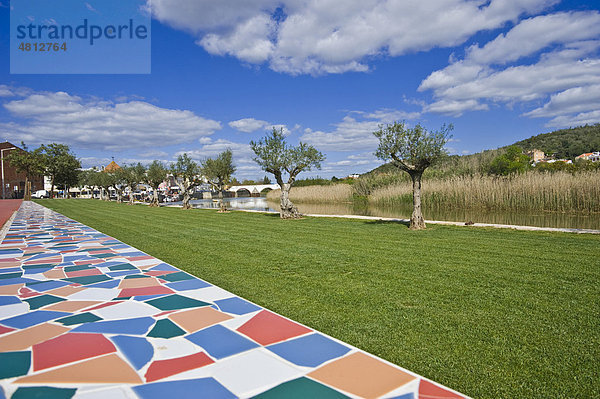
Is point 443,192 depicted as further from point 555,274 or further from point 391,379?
point 391,379

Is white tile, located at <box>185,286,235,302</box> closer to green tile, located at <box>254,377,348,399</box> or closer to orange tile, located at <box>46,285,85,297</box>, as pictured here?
orange tile, located at <box>46,285,85,297</box>

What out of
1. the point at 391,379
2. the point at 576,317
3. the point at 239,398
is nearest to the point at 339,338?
the point at 391,379

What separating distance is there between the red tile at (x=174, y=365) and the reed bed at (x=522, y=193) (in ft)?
49.5

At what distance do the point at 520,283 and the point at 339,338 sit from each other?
2.84m

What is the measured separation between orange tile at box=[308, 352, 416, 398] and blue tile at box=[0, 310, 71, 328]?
9.20 feet

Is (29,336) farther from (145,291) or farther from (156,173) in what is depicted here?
(156,173)

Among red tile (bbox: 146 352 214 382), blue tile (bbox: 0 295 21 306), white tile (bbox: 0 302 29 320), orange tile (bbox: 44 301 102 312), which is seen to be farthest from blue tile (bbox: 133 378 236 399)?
blue tile (bbox: 0 295 21 306)

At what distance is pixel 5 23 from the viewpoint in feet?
43.4

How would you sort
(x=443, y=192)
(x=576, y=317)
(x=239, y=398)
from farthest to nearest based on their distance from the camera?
(x=443, y=192) → (x=576, y=317) → (x=239, y=398)

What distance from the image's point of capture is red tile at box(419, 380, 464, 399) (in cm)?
203

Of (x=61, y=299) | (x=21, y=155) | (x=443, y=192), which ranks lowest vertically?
(x=61, y=299)

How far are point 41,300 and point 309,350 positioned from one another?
11.0 ft

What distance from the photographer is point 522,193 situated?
14.4m

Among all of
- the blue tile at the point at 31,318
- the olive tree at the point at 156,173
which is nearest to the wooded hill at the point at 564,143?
the olive tree at the point at 156,173
